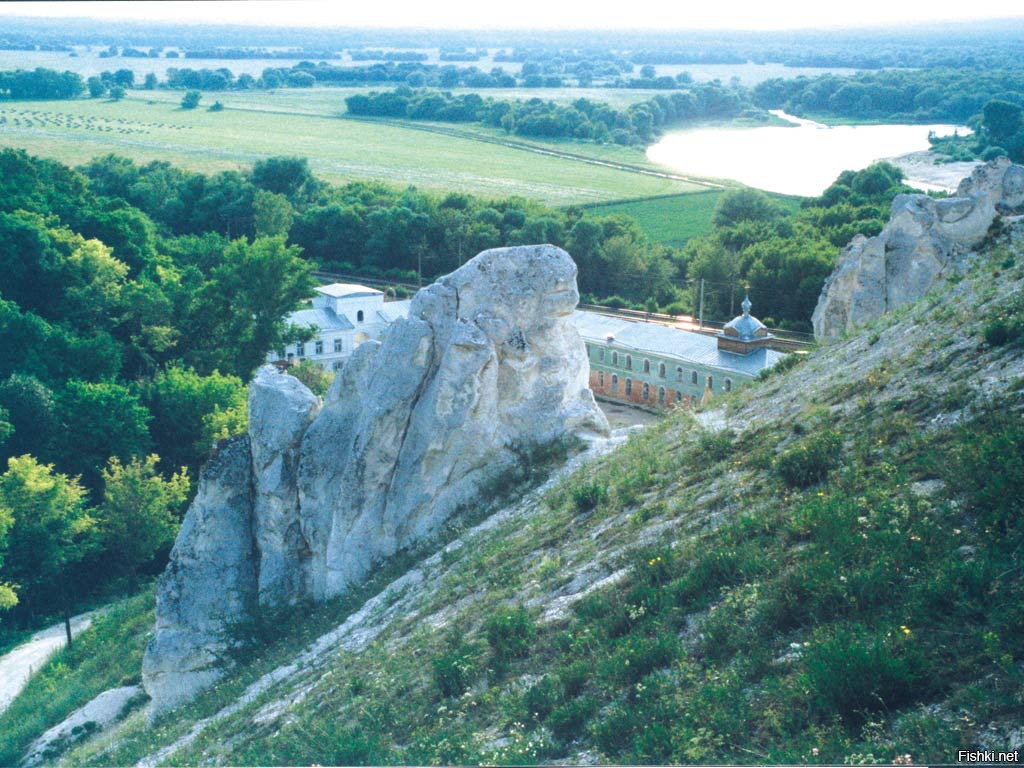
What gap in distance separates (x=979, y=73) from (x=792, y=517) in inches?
5917

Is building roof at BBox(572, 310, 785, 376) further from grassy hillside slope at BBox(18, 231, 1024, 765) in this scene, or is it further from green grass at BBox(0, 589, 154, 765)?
grassy hillside slope at BBox(18, 231, 1024, 765)

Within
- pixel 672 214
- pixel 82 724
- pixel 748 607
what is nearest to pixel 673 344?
pixel 82 724

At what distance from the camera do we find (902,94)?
14225 centimetres

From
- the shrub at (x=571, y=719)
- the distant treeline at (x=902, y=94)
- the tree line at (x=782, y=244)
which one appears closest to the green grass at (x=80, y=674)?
the shrub at (x=571, y=719)

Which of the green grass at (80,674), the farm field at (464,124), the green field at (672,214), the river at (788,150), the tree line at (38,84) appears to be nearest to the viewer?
the green grass at (80,674)

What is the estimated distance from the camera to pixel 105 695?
2581 centimetres

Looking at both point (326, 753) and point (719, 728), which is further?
point (326, 753)

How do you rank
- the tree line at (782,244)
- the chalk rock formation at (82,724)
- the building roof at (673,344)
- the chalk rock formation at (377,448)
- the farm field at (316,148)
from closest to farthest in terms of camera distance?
the chalk rock formation at (377,448)
the chalk rock formation at (82,724)
the building roof at (673,344)
the tree line at (782,244)
the farm field at (316,148)

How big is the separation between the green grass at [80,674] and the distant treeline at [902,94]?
11684 centimetres

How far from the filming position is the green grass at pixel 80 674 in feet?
85.2

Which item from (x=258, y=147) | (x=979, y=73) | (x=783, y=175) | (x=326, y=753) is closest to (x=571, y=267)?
(x=326, y=753)

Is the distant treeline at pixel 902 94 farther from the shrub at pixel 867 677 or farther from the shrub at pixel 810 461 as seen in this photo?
the shrub at pixel 867 677

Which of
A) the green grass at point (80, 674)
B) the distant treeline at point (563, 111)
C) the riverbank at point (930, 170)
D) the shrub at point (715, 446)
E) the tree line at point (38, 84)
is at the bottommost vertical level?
the green grass at point (80, 674)

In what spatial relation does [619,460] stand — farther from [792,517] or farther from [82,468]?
[82,468]
